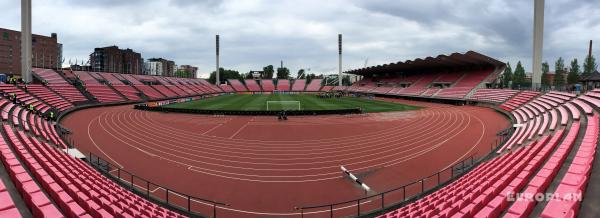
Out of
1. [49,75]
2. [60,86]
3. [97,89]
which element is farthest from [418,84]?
[49,75]

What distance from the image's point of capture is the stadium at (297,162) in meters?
7.81

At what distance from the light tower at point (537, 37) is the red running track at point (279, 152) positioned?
1003 cm

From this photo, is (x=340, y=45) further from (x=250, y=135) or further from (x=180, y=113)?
(x=250, y=135)

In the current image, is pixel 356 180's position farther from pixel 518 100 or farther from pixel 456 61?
pixel 456 61

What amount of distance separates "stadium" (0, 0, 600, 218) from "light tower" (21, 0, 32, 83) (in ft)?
0.64

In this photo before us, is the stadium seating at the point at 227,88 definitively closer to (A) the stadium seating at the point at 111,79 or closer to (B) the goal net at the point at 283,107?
(A) the stadium seating at the point at 111,79

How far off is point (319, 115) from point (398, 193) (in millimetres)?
23570

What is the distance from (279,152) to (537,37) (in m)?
34.3

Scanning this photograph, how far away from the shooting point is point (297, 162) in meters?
16.3

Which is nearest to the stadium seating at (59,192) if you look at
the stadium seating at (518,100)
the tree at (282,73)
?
the stadium seating at (518,100)

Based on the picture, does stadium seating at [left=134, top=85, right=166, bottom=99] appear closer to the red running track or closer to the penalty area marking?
the red running track

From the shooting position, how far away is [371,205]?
424 inches

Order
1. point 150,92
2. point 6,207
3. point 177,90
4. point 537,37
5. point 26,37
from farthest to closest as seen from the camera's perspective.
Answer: point 177,90
point 150,92
point 26,37
point 537,37
point 6,207

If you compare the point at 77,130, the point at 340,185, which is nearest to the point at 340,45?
the point at 77,130
